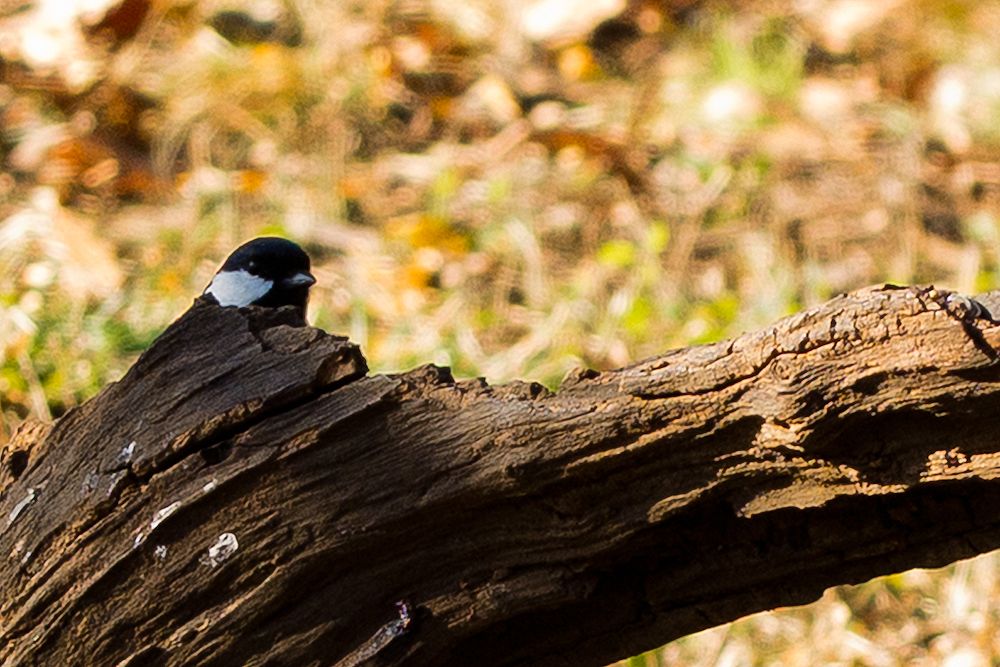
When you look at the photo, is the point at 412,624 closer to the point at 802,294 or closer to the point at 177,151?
the point at 802,294

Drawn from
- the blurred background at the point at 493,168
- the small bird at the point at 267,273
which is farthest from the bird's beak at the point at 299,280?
the blurred background at the point at 493,168

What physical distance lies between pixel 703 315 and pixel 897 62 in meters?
2.82

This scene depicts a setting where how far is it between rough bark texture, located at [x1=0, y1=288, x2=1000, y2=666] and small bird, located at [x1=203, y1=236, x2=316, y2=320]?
51.6 inches

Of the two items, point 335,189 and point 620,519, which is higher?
point 335,189

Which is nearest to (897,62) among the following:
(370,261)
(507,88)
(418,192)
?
(507,88)

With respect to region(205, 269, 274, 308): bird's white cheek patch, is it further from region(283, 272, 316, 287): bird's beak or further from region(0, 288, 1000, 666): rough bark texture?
region(0, 288, 1000, 666): rough bark texture

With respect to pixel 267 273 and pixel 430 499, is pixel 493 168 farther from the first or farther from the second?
pixel 430 499

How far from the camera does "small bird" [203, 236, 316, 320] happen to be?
Answer: 357cm

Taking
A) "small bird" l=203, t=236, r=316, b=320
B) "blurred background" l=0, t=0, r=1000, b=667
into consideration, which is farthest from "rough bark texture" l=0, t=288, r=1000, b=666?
"blurred background" l=0, t=0, r=1000, b=667

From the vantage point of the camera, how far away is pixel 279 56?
623cm

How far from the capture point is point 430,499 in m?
2.18

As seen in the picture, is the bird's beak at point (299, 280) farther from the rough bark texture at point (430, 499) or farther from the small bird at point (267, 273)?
the rough bark texture at point (430, 499)

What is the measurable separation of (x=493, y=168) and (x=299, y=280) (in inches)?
104

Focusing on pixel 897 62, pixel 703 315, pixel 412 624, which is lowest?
pixel 412 624
